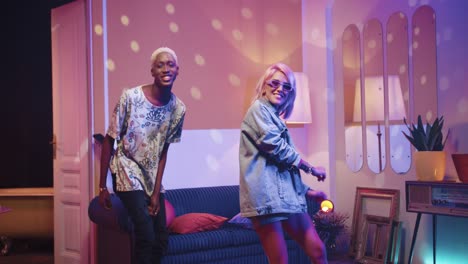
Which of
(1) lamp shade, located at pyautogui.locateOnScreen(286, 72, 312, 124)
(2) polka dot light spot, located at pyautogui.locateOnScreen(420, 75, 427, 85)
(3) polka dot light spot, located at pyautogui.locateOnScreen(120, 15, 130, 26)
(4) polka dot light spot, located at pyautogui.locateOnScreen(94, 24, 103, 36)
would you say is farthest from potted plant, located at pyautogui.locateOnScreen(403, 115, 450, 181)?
(4) polka dot light spot, located at pyautogui.locateOnScreen(94, 24, 103, 36)

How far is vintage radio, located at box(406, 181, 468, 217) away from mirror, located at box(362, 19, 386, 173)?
76 centimetres

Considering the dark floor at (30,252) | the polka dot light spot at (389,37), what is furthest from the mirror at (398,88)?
the dark floor at (30,252)

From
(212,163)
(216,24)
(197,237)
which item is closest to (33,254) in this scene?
(212,163)

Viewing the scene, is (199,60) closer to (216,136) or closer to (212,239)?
(216,136)

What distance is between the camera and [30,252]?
567cm

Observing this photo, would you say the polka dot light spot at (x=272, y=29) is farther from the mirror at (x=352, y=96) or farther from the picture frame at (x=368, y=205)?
the picture frame at (x=368, y=205)

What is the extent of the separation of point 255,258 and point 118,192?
1508mm

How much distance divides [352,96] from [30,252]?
3632mm

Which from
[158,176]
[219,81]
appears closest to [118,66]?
[219,81]

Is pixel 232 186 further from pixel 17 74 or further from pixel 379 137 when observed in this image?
pixel 17 74

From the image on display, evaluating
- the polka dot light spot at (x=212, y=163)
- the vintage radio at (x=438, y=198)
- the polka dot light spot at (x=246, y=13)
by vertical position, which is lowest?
the vintage radio at (x=438, y=198)

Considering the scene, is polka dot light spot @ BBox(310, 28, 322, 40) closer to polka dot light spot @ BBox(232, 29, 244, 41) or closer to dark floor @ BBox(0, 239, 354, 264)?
polka dot light spot @ BBox(232, 29, 244, 41)

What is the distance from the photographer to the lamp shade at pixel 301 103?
16.0ft

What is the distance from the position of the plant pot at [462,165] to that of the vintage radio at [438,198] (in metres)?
0.09
